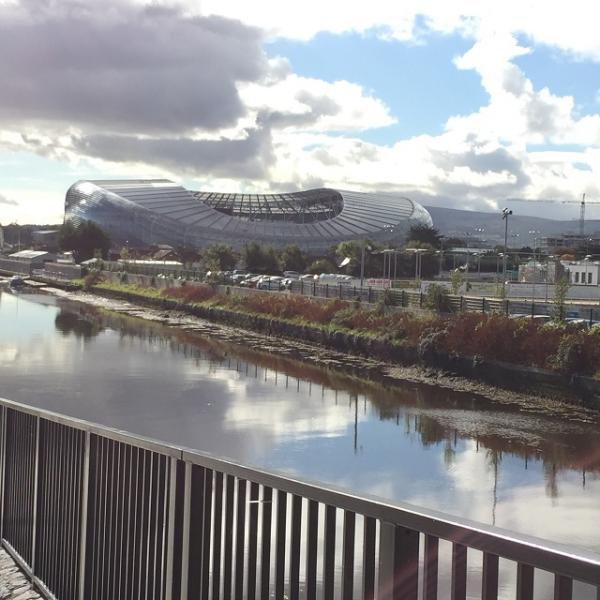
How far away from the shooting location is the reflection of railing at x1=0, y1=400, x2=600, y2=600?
7.90 ft

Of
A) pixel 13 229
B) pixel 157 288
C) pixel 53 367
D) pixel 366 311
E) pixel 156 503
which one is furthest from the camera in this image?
pixel 13 229

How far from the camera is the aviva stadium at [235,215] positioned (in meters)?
112

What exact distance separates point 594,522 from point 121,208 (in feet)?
358

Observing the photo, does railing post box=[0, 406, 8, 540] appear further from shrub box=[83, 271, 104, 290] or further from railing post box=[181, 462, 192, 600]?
shrub box=[83, 271, 104, 290]

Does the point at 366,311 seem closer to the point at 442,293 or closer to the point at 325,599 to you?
the point at 442,293

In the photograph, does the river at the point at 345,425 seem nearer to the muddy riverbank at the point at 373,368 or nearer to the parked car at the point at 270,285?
the muddy riverbank at the point at 373,368

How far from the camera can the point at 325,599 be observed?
288 cm

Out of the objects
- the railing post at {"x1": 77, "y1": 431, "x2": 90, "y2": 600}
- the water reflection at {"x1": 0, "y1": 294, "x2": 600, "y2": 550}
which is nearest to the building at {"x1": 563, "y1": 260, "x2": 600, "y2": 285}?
the water reflection at {"x1": 0, "y1": 294, "x2": 600, "y2": 550}

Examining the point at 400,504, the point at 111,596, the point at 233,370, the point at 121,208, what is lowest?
the point at 233,370

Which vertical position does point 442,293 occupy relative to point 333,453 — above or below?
above

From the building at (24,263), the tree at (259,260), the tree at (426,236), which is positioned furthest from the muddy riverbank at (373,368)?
the tree at (426,236)

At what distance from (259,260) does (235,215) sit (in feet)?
160

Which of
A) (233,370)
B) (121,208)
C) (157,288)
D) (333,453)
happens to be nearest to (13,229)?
(121,208)

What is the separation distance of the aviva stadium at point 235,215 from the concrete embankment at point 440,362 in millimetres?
71481
